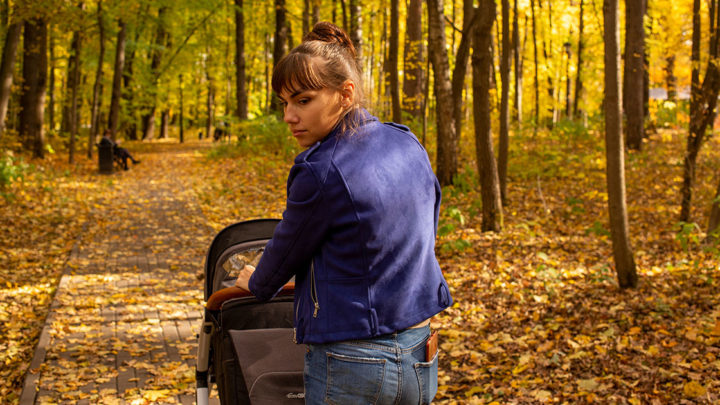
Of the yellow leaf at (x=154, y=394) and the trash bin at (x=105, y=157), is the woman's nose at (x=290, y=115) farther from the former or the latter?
the trash bin at (x=105, y=157)

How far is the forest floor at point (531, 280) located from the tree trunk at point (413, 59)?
2.39 metres

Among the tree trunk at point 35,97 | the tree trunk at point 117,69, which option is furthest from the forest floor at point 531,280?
the tree trunk at point 117,69

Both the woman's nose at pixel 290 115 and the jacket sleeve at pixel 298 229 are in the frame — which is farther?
the woman's nose at pixel 290 115

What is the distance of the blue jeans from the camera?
6.30ft

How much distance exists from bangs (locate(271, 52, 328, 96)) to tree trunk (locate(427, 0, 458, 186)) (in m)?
9.80

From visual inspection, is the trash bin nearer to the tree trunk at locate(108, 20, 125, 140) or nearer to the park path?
the tree trunk at locate(108, 20, 125, 140)

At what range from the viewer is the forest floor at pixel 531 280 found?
203 inches

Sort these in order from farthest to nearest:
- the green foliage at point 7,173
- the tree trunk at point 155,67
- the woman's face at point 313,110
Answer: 1. the tree trunk at point 155,67
2. the green foliage at point 7,173
3. the woman's face at point 313,110

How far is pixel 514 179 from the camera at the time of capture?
15664mm

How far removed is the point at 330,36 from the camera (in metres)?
2.04

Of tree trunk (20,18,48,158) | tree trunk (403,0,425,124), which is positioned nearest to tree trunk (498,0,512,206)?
tree trunk (403,0,425,124)

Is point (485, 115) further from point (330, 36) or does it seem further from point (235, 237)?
point (330, 36)

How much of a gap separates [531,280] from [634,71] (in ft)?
33.2

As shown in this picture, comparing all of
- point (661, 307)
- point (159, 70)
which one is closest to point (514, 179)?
point (661, 307)
